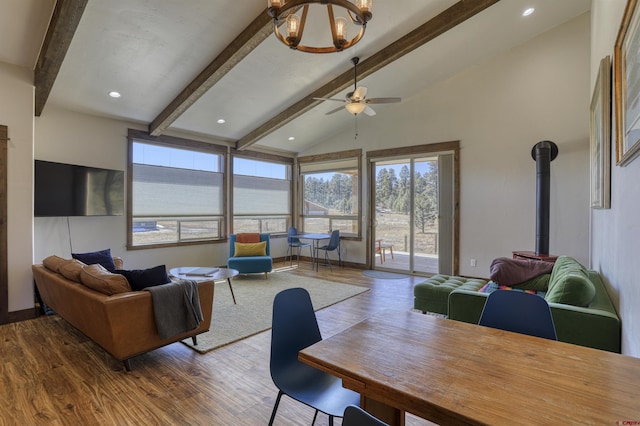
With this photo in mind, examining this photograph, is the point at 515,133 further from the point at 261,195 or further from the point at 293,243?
the point at 261,195

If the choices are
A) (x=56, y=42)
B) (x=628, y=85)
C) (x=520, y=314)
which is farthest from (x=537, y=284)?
(x=56, y=42)

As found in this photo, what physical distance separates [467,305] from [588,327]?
813mm

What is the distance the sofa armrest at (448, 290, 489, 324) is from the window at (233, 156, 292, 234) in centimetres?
522

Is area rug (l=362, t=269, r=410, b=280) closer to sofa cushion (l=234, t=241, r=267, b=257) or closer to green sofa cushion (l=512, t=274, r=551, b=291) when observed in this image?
sofa cushion (l=234, t=241, r=267, b=257)

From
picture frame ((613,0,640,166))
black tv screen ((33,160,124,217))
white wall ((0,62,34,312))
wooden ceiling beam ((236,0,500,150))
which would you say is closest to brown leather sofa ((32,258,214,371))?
white wall ((0,62,34,312))

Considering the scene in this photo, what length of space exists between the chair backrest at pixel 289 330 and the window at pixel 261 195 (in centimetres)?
542

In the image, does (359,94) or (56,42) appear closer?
(56,42)

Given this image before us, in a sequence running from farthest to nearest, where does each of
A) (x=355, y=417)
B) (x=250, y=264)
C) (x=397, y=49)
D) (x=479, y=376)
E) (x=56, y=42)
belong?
(x=250, y=264)
(x=397, y=49)
(x=56, y=42)
(x=479, y=376)
(x=355, y=417)

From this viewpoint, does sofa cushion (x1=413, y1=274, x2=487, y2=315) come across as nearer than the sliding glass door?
Yes

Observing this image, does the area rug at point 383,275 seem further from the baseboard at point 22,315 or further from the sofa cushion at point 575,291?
the baseboard at point 22,315

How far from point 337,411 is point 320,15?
4.01 metres

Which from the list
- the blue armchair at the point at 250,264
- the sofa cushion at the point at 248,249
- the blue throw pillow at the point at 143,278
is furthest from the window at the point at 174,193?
the blue throw pillow at the point at 143,278

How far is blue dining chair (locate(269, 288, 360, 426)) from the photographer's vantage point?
149cm

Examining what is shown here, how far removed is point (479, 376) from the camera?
109 centimetres
